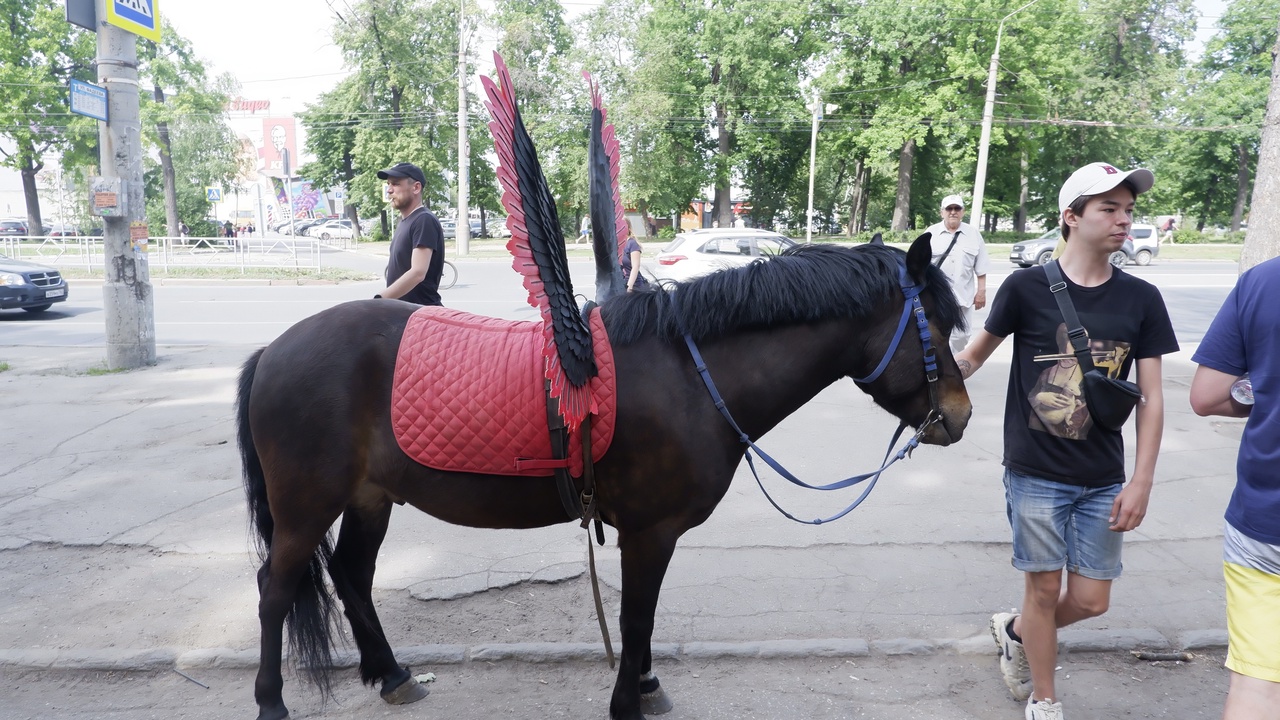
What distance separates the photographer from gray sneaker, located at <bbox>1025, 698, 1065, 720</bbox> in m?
2.82

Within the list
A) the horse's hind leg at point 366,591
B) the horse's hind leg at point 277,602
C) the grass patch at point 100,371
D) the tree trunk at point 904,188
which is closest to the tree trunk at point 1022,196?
the tree trunk at point 904,188

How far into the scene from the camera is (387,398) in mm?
2840

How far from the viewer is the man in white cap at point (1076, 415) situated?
2.59m

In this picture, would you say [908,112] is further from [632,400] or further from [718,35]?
[632,400]

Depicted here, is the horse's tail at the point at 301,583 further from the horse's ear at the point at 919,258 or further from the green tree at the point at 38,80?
A: the green tree at the point at 38,80

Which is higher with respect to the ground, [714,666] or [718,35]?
[718,35]

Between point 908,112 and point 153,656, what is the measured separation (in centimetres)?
4064

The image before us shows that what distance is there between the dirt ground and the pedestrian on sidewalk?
3.97ft

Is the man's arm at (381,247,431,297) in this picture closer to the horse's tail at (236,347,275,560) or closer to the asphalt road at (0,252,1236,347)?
the horse's tail at (236,347,275,560)

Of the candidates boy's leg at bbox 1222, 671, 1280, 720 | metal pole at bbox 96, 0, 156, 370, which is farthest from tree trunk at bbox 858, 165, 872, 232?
boy's leg at bbox 1222, 671, 1280, 720

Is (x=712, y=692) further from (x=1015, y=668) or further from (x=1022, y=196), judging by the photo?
(x=1022, y=196)

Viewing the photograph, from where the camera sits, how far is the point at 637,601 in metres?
2.77

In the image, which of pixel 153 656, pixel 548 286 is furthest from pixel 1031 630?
pixel 153 656

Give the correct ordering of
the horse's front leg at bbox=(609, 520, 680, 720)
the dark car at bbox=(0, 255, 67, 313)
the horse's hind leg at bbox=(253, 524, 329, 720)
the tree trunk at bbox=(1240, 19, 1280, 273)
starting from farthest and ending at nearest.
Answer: the dark car at bbox=(0, 255, 67, 313) → the tree trunk at bbox=(1240, 19, 1280, 273) → the horse's hind leg at bbox=(253, 524, 329, 720) → the horse's front leg at bbox=(609, 520, 680, 720)
